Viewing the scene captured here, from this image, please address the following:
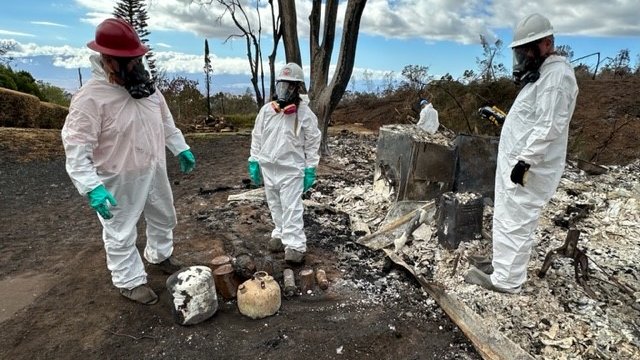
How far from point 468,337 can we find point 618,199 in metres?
3.46

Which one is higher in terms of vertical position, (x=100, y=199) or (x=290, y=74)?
(x=290, y=74)

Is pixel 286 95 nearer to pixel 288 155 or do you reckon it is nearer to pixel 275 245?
pixel 288 155

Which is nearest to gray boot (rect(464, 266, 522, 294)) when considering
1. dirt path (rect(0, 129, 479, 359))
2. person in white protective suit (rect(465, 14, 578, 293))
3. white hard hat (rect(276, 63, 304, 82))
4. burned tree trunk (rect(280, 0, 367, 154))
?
person in white protective suit (rect(465, 14, 578, 293))

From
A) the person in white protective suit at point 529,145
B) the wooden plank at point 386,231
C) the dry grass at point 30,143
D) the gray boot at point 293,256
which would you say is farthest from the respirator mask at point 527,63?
the dry grass at point 30,143

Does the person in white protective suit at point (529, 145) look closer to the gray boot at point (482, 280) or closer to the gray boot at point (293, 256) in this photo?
A: the gray boot at point (482, 280)

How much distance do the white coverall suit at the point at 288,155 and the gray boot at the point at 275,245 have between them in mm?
211

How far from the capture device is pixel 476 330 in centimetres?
276

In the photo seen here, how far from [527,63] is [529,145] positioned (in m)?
0.59

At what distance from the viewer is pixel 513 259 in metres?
3.09

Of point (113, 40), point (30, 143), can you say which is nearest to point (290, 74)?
point (113, 40)

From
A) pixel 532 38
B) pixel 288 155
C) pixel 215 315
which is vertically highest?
pixel 532 38

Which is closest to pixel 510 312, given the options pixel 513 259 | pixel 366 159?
pixel 513 259

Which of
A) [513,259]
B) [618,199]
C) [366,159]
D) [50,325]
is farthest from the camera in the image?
[366,159]

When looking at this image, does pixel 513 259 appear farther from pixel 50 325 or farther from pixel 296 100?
pixel 50 325
